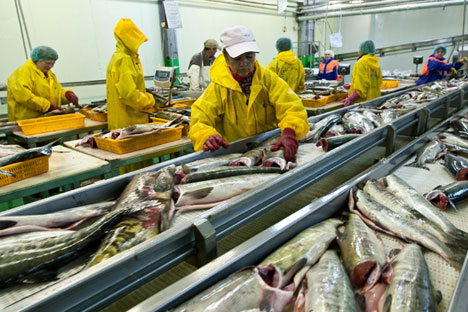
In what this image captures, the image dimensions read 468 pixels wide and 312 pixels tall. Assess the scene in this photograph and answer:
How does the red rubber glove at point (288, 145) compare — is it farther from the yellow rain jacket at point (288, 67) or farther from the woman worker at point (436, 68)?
the woman worker at point (436, 68)

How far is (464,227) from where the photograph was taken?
1.60m

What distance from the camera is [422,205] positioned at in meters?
1.73

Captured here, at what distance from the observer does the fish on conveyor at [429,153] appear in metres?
2.45

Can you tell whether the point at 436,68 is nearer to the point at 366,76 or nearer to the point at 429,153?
the point at 366,76

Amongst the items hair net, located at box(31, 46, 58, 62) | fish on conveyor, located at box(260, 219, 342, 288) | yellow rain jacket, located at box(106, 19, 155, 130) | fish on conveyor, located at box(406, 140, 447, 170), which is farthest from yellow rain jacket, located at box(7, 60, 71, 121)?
fish on conveyor, located at box(406, 140, 447, 170)

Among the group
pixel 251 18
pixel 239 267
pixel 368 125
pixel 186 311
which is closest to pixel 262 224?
pixel 239 267

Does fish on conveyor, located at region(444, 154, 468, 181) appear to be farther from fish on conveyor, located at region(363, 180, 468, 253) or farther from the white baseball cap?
the white baseball cap

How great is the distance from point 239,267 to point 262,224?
28.9 inches

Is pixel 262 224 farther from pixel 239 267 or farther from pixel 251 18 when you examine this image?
pixel 251 18

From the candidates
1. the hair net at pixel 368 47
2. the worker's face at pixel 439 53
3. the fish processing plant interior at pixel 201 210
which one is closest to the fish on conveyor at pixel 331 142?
the fish processing plant interior at pixel 201 210

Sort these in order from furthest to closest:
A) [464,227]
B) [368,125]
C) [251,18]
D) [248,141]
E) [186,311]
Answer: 1. [251,18]
2. [368,125]
3. [248,141]
4. [464,227]
5. [186,311]

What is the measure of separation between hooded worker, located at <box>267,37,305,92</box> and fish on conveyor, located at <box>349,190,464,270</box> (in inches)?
178

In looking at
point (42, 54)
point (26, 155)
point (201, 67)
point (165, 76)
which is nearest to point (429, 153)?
point (26, 155)

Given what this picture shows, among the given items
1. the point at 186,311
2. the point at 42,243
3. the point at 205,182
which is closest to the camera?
the point at 186,311
